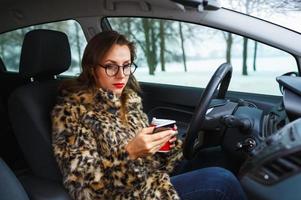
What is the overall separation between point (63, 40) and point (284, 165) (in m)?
1.32

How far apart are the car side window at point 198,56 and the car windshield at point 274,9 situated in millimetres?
131

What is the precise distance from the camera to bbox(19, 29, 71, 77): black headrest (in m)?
2.04

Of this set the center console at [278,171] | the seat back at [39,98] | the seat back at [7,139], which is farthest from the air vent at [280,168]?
the seat back at [7,139]

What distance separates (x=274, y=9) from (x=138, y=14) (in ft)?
2.98

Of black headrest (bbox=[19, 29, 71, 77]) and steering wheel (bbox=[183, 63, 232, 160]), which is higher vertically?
black headrest (bbox=[19, 29, 71, 77])

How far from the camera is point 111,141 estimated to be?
1701 mm

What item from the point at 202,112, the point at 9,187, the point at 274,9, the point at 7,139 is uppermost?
the point at 274,9

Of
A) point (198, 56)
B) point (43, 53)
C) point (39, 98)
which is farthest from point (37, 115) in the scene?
point (198, 56)

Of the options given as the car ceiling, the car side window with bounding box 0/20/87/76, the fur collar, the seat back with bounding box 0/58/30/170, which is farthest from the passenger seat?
the car side window with bounding box 0/20/87/76

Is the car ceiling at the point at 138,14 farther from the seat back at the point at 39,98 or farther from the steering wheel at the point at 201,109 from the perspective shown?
the seat back at the point at 39,98

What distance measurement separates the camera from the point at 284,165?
3.48ft

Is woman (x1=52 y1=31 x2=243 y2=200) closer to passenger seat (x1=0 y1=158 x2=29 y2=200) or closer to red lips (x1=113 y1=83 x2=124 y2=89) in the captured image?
red lips (x1=113 y1=83 x2=124 y2=89)

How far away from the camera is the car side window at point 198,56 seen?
2.44 metres

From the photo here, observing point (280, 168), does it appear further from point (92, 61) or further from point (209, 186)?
point (92, 61)
